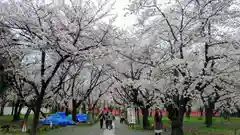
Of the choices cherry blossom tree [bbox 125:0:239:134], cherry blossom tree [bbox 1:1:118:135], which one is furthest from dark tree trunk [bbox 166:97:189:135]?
cherry blossom tree [bbox 1:1:118:135]

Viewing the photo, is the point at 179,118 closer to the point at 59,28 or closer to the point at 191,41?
the point at 191,41

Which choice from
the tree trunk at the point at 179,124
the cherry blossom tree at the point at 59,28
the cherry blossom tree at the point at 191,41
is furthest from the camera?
the tree trunk at the point at 179,124

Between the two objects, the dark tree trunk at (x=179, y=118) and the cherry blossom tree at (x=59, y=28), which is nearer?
the cherry blossom tree at (x=59, y=28)

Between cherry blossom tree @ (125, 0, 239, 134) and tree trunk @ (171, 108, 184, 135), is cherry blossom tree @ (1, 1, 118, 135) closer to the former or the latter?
cherry blossom tree @ (125, 0, 239, 134)

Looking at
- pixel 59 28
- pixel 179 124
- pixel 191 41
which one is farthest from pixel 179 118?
pixel 59 28

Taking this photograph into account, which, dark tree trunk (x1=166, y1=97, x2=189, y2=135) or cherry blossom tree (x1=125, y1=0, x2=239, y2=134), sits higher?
cherry blossom tree (x1=125, y1=0, x2=239, y2=134)

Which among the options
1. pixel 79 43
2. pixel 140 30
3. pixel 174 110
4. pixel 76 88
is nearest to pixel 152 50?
pixel 140 30

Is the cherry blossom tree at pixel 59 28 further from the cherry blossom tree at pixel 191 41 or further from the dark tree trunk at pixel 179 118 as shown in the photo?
the dark tree trunk at pixel 179 118

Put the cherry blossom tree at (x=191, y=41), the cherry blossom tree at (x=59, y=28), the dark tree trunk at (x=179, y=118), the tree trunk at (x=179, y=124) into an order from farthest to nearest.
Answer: the tree trunk at (x=179, y=124) → the dark tree trunk at (x=179, y=118) → the cherry blossom tree at (x=191, y=41) → the cherry blossom tree at (x=59, y=28)

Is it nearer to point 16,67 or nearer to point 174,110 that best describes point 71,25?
point 16,67

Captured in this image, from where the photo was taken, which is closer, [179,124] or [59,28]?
[59,28]

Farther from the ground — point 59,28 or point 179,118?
point 59,28

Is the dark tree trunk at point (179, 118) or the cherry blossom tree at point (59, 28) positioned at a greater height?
the cherry blossom tree at point (59, 28)

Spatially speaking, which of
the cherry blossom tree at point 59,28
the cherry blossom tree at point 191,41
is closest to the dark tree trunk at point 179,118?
the cherry blossom tree at point 191,41
